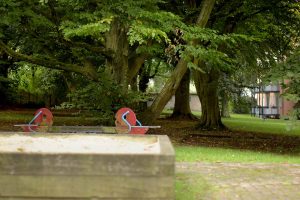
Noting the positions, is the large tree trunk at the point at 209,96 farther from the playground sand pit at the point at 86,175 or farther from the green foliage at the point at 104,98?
the playground sand pit at the point at 86,175

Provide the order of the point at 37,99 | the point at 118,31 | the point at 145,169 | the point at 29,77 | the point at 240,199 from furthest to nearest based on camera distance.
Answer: the point at 37,99
the point at 29,77
the point at 118,31
the point at 240,199
the point at 145,169

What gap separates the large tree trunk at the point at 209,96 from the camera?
82.0ft

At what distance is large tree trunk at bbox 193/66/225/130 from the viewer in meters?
25.0

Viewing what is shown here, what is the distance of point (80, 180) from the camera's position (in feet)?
20.8

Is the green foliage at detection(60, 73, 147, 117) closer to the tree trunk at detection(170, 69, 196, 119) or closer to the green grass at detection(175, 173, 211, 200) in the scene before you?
the green grass at detection(175, 173, 211, 200)

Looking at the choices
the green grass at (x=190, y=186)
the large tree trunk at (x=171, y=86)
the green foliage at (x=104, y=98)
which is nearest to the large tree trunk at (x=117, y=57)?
the green foliage at (x=104, y=98)

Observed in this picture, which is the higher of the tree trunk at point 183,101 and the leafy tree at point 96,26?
the leafy tree at point 96,26

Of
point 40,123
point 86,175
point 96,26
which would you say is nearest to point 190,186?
point 86,175

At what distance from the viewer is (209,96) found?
2517 centimetres

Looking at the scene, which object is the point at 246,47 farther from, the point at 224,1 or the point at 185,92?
the point at 185,92

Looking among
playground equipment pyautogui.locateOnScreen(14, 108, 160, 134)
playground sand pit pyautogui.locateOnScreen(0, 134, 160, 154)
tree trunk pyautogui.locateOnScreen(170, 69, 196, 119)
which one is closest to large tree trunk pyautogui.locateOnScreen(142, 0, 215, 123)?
playground equipment pyautogui.locateOnScreen(14, 108, 160, 134)

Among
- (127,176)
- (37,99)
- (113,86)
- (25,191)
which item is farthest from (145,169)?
(37,99)

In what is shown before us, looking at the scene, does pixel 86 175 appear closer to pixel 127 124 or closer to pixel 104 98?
pixel 127 124

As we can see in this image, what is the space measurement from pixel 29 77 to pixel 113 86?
25908 mm
